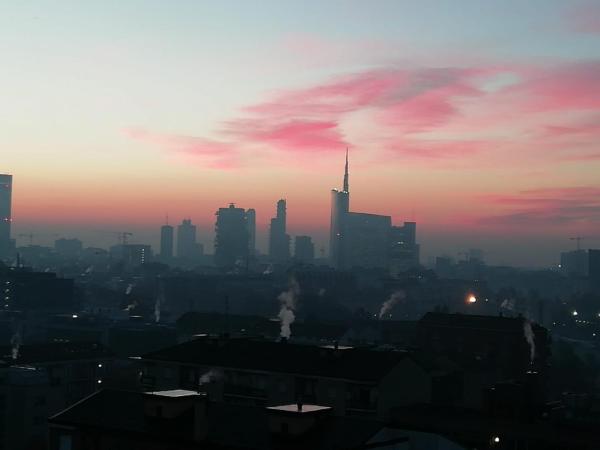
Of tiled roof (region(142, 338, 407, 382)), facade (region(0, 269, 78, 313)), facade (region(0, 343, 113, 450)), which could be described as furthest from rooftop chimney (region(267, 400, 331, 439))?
facade (region(0, 269, 78, 313))

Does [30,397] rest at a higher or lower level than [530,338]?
lower

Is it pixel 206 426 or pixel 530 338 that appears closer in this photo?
pixel 206 426

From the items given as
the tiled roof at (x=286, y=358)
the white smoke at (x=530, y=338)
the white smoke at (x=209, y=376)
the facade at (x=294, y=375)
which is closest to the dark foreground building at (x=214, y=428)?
the facade at (x=294, y=375)

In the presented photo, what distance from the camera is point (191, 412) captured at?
39.1 m

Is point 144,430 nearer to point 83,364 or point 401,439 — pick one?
point 401,439

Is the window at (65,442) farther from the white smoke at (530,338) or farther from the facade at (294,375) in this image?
the white smoke at (530,338)

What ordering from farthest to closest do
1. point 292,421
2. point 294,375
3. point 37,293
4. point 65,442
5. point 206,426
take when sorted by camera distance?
point 37,293, point 294,375, point 65,442, point 206,426, point 292,421

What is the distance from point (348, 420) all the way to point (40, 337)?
9974cm

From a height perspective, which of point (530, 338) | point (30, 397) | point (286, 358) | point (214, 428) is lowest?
point (30, 397)

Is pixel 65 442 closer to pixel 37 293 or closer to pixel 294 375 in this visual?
pixel 294 375

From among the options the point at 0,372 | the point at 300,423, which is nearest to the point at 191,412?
the point at 300,423

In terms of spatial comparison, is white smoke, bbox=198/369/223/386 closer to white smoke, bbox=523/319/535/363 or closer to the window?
the window

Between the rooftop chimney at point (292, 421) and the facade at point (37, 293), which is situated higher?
the rooftop chimney at point (292, 421)

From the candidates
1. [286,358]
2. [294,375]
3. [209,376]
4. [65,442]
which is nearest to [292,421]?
[65,442]
